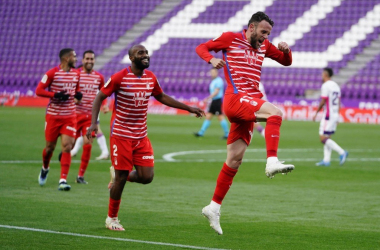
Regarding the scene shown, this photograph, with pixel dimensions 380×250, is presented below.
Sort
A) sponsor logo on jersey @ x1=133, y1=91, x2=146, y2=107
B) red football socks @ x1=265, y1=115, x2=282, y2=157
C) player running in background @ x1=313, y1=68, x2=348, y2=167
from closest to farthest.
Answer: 1. red football socks @ x1=265, y1=115, x2=282, y2=157
2. sponsor logo on jersey @ x1=133, y1=91, x2=146, y2=107
3. player running in background @ x1=313, y1=68, x2=348, y2=167

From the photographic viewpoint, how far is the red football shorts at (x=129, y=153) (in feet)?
25.6

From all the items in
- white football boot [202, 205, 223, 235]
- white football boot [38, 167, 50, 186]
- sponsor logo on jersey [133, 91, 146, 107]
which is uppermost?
sponsor logo on jersey [133, 91, 146, 107]

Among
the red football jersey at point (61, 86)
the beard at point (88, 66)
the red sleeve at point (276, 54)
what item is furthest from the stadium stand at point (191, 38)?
the red sleeve at point (276, 54)

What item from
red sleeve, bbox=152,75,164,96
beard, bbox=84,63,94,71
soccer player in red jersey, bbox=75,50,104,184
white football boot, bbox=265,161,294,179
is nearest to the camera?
white football boot, bbox=265,161,294,179

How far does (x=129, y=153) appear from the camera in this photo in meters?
7.80

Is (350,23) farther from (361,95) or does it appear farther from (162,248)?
(162,248)

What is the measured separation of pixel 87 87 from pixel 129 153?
530cm

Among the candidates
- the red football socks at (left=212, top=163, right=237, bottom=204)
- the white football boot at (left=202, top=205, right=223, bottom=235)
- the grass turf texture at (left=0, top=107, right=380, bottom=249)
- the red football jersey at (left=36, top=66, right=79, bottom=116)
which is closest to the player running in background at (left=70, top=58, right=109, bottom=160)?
the grass turf texture at (left=0, top=107, right=380, bottom=249)

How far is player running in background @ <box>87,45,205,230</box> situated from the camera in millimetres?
7699

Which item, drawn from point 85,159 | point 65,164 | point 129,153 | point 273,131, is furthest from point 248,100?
point 85,159

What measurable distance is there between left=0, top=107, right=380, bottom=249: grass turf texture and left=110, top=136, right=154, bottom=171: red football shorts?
73 centimetres

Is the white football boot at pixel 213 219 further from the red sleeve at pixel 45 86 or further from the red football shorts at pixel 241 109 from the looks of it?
the red sleeve at pixel 45 86

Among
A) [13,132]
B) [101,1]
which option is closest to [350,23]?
[101,1]

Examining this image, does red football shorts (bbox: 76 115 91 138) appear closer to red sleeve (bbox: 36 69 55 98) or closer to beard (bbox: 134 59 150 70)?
red sleeve (bbox: 36 69 55 98)
